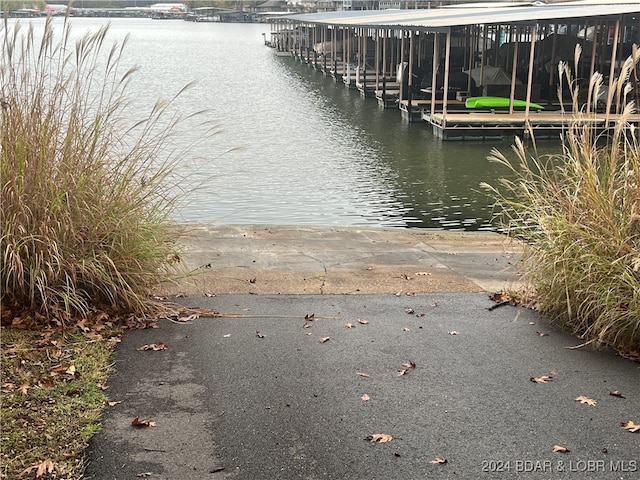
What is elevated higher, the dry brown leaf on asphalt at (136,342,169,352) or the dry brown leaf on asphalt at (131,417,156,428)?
the dry brown leaf on asphalt at (131,417,156,428)

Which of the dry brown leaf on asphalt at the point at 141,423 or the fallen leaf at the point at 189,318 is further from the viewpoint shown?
the fallen leaf at the point at 189,318

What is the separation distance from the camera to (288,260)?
773cm

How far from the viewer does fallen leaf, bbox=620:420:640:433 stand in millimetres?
3902

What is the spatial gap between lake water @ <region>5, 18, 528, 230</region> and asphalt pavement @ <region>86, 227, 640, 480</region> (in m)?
1.72

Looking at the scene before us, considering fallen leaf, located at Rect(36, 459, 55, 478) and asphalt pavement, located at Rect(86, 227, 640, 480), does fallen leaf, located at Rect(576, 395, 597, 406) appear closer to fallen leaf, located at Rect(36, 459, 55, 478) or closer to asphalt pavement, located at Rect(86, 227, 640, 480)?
asphalt pavement, located at Rect(86, 227, 640, 480)

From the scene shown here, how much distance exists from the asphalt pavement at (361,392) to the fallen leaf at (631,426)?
27 mm

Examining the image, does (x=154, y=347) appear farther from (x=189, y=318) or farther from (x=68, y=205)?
(x=68, y=205)

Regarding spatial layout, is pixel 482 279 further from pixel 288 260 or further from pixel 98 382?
pixel 98 382

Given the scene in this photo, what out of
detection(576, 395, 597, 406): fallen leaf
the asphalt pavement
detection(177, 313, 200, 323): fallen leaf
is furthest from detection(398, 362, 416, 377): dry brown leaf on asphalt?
detection(177, 313, 200, 323): fallen leaf

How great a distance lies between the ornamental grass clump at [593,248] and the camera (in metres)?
4.93

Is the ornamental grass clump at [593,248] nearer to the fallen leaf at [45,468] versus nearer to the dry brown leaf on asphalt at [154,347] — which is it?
the dry brown leaf on asphalt at [154,347]

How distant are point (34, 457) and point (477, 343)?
9.66 feet

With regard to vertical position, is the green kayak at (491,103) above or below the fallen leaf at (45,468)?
below

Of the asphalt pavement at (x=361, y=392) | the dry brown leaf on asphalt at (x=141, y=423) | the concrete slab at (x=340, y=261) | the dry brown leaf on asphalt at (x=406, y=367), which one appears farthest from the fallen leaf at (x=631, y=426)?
the concrete slab at (x=340, y=261)
